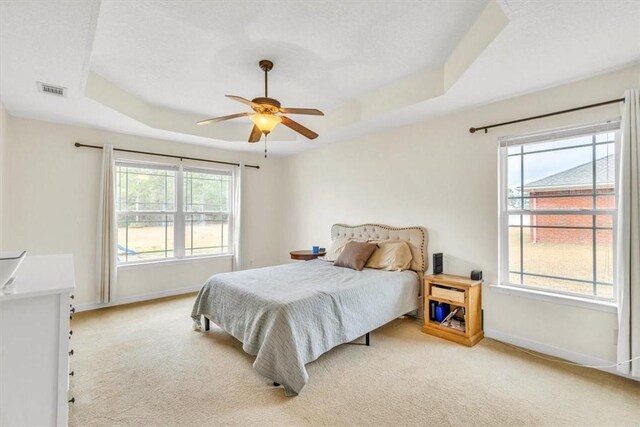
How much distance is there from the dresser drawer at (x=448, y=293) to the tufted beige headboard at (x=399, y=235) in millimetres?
426

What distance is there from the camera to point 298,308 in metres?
2.28

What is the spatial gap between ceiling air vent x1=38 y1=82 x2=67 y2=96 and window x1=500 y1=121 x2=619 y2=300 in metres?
4.40

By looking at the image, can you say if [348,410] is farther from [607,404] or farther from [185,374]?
[607,404]

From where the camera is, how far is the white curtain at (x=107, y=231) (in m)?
3.87

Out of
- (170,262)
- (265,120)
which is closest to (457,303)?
(265,120)

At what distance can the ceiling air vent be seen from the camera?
260cm

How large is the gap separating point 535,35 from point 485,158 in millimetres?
1385

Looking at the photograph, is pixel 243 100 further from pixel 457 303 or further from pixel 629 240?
pixel 629 240

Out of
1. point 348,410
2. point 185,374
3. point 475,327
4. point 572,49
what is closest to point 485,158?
point 572,49

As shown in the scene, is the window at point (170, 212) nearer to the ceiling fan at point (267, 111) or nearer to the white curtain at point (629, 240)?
the ceiling fan at point (267, 111)

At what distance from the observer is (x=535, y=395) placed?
2080mm

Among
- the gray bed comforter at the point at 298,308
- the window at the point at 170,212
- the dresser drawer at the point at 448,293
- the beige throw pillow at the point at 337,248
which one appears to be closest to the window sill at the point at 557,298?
the dresser drawer at the point at 448,293

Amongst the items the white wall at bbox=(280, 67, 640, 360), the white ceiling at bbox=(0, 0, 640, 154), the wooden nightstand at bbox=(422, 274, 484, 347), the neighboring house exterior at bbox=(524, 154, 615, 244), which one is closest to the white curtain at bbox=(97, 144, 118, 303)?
the white ceiling at bbox=(0, 0, 640, 154)

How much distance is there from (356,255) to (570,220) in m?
2.17
